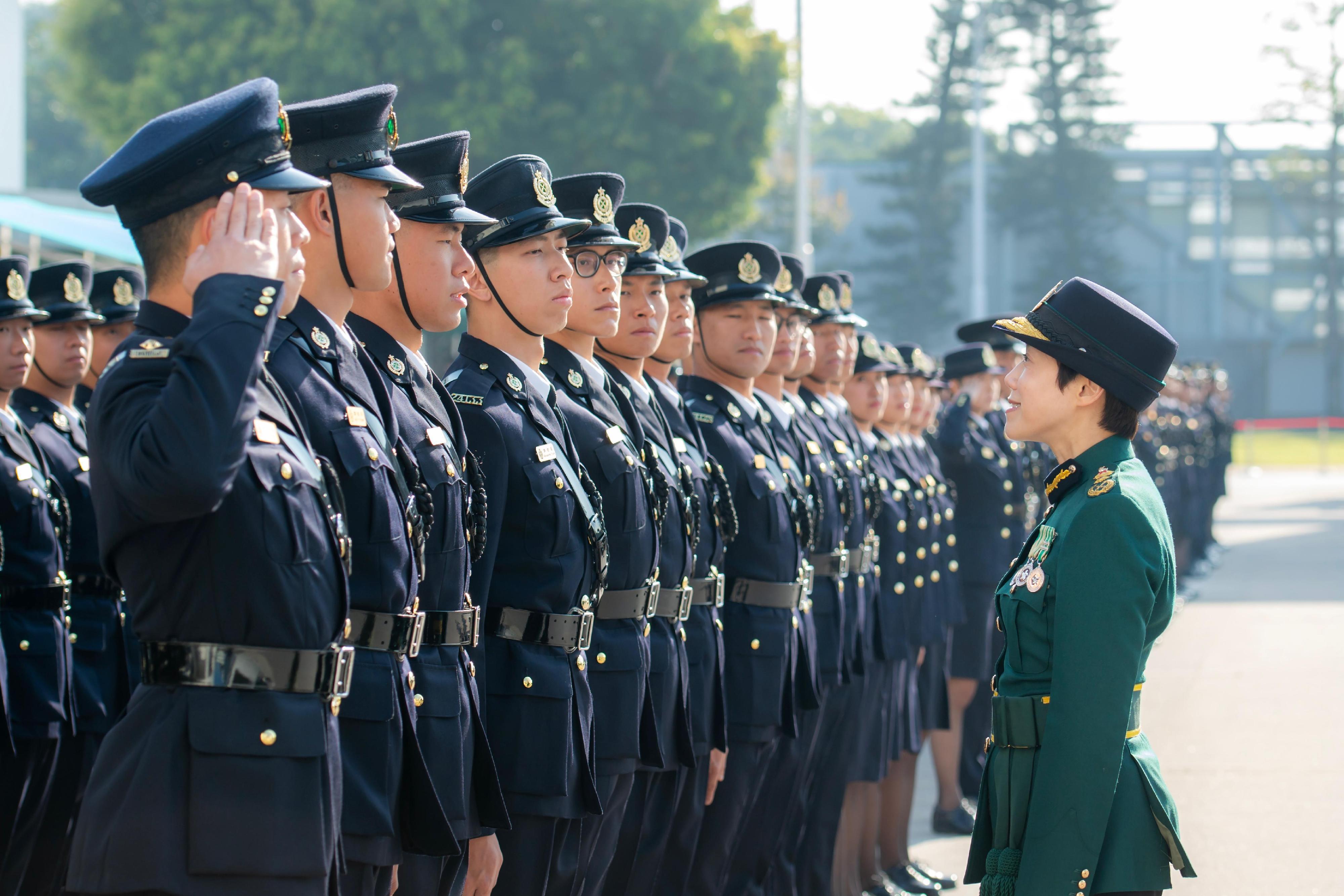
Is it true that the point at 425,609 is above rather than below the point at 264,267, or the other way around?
below

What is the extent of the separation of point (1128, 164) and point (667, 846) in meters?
49.8

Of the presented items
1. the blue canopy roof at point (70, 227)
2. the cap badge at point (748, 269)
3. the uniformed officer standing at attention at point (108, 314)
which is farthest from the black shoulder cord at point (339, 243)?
the blue canopy roof at point (70, 227)

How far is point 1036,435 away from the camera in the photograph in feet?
10.9

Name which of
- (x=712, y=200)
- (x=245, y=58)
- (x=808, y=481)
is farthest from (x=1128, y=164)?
(x=808, y=481)

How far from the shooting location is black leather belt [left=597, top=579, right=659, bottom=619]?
397 cm

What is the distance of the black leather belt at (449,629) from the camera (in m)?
3.12

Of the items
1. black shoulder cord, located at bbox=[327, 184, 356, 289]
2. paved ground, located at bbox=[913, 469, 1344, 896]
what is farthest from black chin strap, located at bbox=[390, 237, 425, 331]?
paved ground, located at bbox=[913, 469, 1344, 896]

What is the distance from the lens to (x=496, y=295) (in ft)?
12.7

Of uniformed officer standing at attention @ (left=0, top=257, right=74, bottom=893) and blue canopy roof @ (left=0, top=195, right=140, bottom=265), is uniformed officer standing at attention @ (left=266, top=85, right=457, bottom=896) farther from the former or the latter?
blue canopy roof @ (left=0, top=195, right=140, bottom=265)

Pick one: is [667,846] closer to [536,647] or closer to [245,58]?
[536,647]

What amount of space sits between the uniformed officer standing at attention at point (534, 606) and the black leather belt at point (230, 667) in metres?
0.93

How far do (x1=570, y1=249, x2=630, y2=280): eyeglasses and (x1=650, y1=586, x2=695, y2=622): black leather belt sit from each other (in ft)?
2.95

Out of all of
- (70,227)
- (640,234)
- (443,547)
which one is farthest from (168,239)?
(70,227)

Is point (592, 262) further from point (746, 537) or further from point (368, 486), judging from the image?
point (368, 486)
